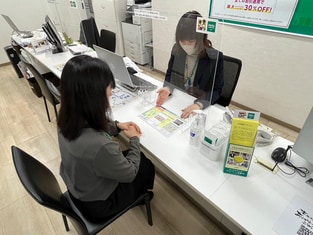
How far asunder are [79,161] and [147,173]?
1.54 ft

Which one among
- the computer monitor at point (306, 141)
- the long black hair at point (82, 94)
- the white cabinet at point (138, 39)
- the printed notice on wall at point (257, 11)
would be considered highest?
the printed notice on wall at point (257, 11)

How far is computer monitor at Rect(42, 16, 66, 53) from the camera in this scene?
2.29 metres

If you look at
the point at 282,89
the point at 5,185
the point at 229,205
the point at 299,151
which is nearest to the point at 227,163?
the point at 229,205

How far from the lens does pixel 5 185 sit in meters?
1.73

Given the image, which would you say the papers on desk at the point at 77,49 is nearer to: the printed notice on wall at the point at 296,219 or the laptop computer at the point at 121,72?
the laptop computer at the point at 121,72

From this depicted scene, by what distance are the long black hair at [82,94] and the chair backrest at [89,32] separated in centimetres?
231

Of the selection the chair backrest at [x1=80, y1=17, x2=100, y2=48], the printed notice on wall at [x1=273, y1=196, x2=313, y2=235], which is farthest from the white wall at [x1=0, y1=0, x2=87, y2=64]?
the printed notice on wall at [x1=273, y1=196, x2=313, y2=235]

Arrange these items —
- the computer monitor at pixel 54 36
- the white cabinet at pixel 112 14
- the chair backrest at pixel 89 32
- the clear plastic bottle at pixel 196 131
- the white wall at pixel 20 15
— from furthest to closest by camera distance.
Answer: the white wall at pixel 20 15
the white cabinet at pixel 112 14
the chair backrest at pixel 89 32
the computer monitor at pixel 54 36
the clear plastic bottle at pixel 196 131

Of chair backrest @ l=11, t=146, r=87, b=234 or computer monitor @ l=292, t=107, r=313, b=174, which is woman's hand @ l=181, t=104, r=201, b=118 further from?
chair backrest @ l=11, t=146, r=87, b=234

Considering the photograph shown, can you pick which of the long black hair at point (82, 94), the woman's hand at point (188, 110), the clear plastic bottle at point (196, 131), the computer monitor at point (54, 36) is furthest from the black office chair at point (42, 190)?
the computer monitor at point (54, 36)

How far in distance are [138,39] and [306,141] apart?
3174 mm

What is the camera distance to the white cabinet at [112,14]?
3.47 m

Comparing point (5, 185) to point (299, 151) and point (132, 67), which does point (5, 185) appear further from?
point (299, 151)

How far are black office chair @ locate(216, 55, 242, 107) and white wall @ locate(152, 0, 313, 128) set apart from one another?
45 cm
